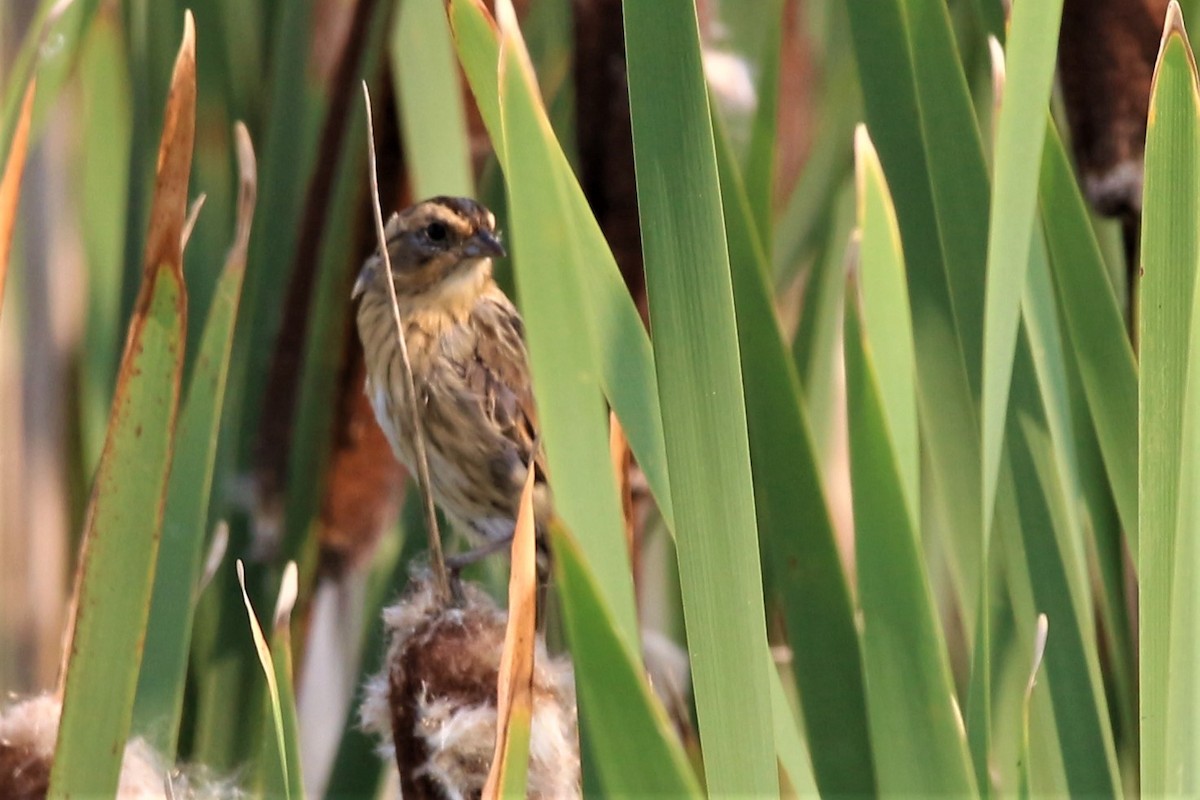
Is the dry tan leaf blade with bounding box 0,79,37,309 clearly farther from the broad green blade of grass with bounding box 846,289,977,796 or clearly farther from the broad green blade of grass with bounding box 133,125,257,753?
the broad green blade of grass with bounding box 846,289,977,796

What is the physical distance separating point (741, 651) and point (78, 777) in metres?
0.36

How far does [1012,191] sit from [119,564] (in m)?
0.49

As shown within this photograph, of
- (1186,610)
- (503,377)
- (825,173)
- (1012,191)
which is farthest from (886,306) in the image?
(503,377)

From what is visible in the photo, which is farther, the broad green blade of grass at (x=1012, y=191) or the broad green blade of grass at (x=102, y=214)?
the broad green blade of grass at (x=102, y=214)

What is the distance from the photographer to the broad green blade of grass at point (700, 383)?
57 centimetres

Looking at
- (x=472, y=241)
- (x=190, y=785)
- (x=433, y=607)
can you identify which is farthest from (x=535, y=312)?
(x=472, y=241)

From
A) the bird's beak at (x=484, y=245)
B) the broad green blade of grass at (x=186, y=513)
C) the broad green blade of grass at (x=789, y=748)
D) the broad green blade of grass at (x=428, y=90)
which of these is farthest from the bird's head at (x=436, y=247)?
the broad green blade of grass at (x=789, y=748)

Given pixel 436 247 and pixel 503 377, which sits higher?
pixel 436 247

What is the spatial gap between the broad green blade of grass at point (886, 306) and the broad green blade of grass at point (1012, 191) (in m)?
0.06

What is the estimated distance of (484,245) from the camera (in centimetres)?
135

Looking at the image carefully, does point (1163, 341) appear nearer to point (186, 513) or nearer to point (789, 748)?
point (789, 748)

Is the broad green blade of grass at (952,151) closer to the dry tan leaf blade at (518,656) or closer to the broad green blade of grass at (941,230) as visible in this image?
the broad green blade of grass at (941,230)

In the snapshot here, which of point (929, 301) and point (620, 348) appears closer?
point (620, 348)

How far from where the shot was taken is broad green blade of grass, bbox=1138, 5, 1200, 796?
2.05ft
